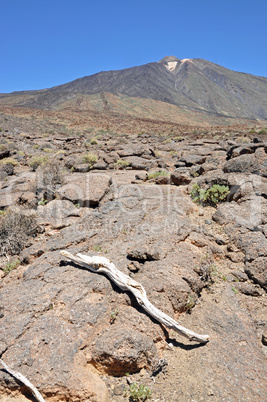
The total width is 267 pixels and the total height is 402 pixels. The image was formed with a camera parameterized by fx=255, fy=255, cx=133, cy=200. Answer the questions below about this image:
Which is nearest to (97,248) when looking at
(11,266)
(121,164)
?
(11,266)

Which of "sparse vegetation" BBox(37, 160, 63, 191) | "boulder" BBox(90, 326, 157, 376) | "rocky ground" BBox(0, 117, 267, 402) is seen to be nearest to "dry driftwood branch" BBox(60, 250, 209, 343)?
"rocky ground" BBox(0, 117, 267, 402)

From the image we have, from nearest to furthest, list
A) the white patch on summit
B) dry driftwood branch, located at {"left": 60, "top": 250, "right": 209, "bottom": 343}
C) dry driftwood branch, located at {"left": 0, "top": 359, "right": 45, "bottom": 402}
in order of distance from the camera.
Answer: dry driftwood branch, located at {"left": 0, "top": 359, "right": 45, "bottom": 402} → dry driftwood branch, located at {"left": 60, "top": 250, "right": 209, "bottom": 343} → the white patch on summit

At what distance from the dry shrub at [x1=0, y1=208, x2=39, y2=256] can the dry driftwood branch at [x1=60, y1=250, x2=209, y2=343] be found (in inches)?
87.6

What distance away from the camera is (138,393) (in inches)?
103

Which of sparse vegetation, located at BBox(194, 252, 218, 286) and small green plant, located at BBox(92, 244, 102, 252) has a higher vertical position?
small green plant, located at BBox(92, 244, 102, 252)

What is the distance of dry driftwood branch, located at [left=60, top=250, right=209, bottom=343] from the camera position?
3.10m

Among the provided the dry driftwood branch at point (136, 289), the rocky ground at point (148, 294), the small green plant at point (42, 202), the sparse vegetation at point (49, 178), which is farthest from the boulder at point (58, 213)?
the dry driftwood branch at point (136, 289)

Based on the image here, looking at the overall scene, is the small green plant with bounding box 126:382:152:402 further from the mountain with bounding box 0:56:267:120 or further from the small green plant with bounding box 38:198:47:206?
the mountain with bounding box 0:56:267:120

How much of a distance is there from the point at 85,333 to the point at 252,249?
10.3 feet

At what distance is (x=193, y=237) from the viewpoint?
4570 millimetres

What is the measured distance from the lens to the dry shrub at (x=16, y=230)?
5.30 meters

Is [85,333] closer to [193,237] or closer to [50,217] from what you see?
[193,237]

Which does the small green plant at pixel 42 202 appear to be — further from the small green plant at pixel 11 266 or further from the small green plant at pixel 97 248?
the small green plant at pixel 97 248

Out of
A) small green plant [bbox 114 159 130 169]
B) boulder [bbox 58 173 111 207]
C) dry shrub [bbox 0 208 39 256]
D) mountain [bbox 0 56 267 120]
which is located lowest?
dry shrub [bbox 0 208 39 256]
